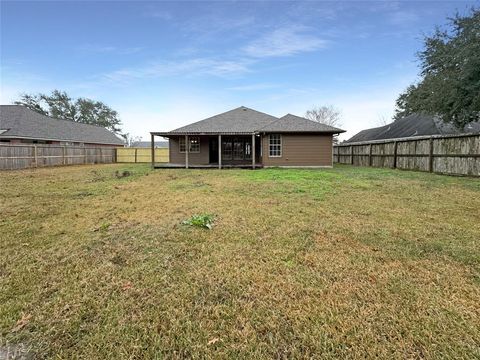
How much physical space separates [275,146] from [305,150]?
1928 millimetres

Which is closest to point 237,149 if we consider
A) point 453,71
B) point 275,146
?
point 275,146

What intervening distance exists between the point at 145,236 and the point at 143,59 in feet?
52.2

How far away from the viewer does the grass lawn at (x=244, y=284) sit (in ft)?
6.04

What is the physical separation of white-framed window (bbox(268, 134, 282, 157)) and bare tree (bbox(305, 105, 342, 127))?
116 ft

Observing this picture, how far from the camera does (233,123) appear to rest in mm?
19562

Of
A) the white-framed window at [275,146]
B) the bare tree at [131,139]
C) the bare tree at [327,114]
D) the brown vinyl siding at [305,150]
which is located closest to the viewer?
the brown vinyl siding at [305,150]

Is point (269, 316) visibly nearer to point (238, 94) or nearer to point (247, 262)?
point (247, 262)

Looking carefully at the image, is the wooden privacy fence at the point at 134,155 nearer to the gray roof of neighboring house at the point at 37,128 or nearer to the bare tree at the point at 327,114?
the gray roof of neighboring house at the point at 37,128

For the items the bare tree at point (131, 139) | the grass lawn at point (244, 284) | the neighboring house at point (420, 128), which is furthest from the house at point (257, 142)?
the bare tree at point (131, 139)

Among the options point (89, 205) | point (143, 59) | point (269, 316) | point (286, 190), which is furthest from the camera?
point (143, 59)

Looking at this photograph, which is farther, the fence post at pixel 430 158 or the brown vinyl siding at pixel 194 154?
the brown vinyl siding at pixel 194 154

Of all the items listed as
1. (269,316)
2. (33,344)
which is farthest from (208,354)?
(33,344)

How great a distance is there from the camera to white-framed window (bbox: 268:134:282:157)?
56.0 ft

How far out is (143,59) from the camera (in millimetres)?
16656
